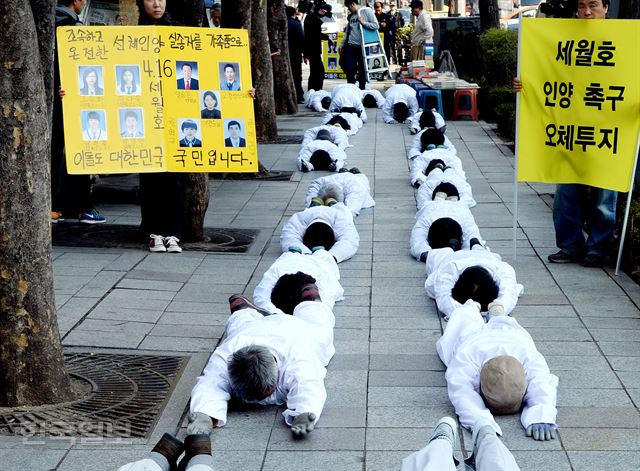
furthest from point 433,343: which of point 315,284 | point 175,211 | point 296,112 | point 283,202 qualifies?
point 296,112

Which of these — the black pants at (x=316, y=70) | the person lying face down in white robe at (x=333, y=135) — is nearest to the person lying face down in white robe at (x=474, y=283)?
the person lying face down in white robe at (x=333, y=135)

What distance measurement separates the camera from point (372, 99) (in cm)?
2075

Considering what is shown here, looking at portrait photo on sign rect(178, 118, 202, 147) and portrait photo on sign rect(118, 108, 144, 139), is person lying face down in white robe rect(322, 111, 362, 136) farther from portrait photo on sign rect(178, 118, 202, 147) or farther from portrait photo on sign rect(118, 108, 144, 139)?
portrait photo on sign rect(118, 108, 144, 139)

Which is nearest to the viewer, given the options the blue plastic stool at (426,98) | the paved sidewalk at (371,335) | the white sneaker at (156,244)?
the paved sidewalk at (371,335)

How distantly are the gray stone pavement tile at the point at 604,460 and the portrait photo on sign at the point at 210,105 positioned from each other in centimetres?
463

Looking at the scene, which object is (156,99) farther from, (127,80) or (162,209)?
(162,209)

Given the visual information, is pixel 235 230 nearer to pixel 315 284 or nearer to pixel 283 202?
pixel 283 202

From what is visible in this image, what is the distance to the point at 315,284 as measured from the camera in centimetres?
694

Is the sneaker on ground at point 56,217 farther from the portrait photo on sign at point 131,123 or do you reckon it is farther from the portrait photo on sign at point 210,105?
the portrait photo on sign at point 210,105

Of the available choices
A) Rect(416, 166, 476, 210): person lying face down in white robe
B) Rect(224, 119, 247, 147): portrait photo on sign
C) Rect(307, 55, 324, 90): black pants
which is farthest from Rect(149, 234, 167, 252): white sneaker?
Rect(307, 55, 324, 90): black pants

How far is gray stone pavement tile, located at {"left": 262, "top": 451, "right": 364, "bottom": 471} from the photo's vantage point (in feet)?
15.5

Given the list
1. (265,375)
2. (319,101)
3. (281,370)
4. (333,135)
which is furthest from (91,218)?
(319,101)

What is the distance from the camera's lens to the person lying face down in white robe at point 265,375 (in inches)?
204

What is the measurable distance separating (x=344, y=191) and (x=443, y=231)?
2.28 metres
